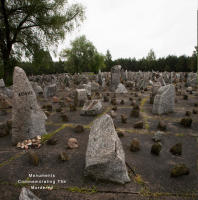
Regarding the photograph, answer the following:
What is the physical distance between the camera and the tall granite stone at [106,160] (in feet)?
7.91

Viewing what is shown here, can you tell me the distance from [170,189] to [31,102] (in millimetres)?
3389

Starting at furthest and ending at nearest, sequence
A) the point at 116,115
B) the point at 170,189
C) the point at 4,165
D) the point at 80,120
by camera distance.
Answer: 1. the point at 116,115
2. the point at 80,120
3. the point at 4,165
4. the point at 170,189

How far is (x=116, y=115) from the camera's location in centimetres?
616

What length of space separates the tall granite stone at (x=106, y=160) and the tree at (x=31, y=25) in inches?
471

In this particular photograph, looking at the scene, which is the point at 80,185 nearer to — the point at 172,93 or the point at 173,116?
the point at 173,116

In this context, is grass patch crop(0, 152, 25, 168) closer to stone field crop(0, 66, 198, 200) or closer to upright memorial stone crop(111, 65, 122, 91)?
stone field crop(0, 66, 198, 200)

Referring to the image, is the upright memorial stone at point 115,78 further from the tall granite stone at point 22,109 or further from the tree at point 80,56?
the tree at point 80,56

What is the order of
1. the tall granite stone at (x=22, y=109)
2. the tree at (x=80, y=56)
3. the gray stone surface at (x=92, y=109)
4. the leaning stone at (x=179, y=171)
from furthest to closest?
the tree at (x=80, y=56), the gray stone surface at (x=92, y=109), the tall granite stone at (x=22, y=109), the leaning stone at (x=179, y=171)

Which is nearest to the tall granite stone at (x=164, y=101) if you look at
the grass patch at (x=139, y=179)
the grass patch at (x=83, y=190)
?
the grass patch at (x=139, y=179)

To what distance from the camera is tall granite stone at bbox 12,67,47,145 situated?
3824 millimetres

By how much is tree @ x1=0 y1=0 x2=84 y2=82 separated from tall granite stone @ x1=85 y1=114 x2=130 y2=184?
39.2 ft

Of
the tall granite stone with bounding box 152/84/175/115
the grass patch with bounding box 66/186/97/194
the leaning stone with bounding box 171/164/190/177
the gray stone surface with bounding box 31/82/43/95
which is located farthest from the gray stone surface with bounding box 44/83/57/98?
the leaning stone with bounding box 171/164/190/177

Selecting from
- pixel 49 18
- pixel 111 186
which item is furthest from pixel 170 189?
pixel 49 18

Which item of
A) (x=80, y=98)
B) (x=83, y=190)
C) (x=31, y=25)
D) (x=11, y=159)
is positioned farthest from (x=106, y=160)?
(x=31, y=25)
